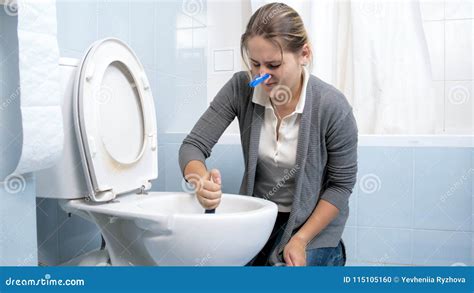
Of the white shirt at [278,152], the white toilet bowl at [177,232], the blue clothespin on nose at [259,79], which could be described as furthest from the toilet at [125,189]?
the blue clothespin on nose at [259,79]

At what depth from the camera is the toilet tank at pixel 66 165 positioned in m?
0.90

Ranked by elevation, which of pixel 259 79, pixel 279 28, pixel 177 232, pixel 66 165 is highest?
pixel 279 28

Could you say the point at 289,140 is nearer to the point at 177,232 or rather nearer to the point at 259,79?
the point at 259,79

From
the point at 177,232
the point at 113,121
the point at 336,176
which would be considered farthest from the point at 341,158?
the point at 113,121

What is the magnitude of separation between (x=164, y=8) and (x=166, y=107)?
1.22ft

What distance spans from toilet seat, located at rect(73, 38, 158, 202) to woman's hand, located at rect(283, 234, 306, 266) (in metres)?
0.40

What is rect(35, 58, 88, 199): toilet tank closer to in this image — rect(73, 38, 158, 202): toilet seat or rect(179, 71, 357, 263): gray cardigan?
rect(73, 38, 158, 202): toilet seat

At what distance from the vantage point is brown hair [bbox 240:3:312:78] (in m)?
0.92

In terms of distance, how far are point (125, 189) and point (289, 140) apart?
0.42 meters

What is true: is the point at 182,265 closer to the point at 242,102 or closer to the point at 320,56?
the point at 242,102

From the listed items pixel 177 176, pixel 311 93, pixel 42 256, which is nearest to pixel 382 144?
pixel 311 93

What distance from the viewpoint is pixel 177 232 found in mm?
803

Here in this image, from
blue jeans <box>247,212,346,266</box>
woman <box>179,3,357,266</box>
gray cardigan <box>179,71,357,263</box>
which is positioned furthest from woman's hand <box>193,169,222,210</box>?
blue jeans <box>247,212,346,266</box>

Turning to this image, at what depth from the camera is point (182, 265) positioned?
83 centimetres
